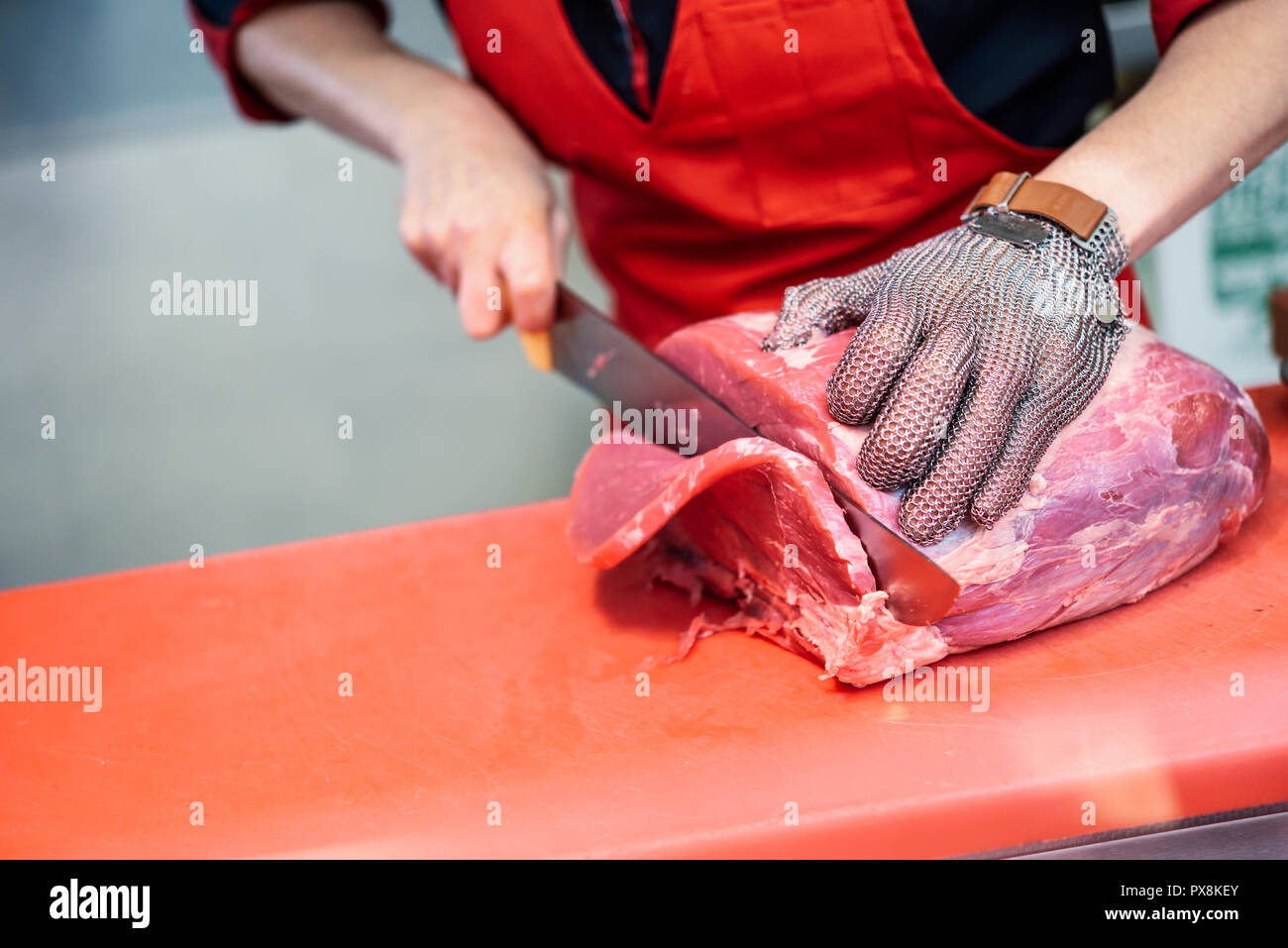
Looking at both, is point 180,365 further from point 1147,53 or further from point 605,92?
point 1147,53

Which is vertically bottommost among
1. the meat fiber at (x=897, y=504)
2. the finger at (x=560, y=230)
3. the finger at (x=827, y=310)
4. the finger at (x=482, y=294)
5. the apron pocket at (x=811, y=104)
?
the meat fiber at (x=897, y=504)

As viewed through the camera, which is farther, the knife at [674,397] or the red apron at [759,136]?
the red apron at [759,136]

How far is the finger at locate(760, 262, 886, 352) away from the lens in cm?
180

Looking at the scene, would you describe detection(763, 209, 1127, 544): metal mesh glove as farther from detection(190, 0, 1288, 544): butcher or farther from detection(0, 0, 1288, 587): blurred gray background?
detection(0, 0, 1288, 587): blurred gray background

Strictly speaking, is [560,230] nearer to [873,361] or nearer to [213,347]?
[873,361]

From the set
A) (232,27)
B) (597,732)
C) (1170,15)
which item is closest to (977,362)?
(597,732)

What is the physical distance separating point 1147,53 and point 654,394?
9.72ft

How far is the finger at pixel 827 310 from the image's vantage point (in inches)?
70.7

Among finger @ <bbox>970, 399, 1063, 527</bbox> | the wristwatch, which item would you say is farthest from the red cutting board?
the wristwatch

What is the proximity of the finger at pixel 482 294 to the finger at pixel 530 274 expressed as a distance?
29 millimetres

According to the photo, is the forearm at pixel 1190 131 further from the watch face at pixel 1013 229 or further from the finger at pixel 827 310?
the finger at pixel 827 310

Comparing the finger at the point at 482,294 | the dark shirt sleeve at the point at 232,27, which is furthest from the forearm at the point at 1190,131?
the dark shirt sleeve at the point at 232,27
